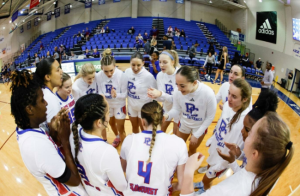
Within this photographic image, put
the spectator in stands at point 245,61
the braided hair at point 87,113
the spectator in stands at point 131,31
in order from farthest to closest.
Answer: the spectator in stands at point 131,31, the spectator in stands at point 245,61, the braided hair at point 87,113

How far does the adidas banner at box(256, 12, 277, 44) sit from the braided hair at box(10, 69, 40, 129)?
33.2ft

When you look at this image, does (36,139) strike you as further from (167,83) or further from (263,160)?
(167,83)

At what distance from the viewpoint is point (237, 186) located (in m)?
0.97

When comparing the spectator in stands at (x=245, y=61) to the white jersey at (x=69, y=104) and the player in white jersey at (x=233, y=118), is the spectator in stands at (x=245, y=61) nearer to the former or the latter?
the player in white jersey at (x=233, y=118)

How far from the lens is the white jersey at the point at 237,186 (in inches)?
37.8

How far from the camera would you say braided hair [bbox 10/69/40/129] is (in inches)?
47.1

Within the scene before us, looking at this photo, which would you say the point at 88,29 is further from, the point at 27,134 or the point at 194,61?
the point at 27,134

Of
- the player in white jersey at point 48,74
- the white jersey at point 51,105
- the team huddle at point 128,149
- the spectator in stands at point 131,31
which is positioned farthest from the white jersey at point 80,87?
the spectator in stands at point 131,31

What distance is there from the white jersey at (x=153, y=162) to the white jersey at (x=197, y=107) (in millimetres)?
1108

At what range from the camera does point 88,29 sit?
46.8ft

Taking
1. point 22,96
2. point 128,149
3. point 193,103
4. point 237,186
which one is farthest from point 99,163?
point 193,103

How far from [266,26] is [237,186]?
34.9 feet

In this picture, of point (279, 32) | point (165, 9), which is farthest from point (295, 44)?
point (165, 9)

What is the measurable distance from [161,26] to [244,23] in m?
6.48
